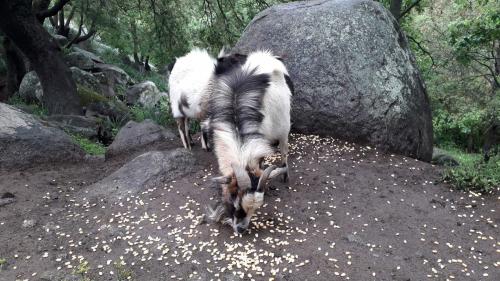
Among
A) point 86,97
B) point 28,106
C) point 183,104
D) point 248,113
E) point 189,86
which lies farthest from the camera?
point 86,97

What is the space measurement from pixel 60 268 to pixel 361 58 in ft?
17.7

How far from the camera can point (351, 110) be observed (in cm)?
690

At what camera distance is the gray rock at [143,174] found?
5.65 m

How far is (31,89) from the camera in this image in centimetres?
1123

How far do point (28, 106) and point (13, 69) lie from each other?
8.92 feet

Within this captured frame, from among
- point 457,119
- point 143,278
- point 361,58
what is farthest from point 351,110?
point 457,119

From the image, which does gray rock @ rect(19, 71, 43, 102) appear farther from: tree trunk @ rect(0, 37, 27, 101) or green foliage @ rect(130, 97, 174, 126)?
green foliage @ rect(130, 97, 174, 126)

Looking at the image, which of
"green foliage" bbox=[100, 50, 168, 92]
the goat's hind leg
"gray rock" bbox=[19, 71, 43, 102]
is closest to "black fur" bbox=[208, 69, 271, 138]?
the goat's hind leg

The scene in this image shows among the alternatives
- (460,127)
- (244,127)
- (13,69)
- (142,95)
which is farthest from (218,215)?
(142,95)

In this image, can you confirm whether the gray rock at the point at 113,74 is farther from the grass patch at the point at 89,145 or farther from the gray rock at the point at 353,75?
the gray rock at the point at 353,75

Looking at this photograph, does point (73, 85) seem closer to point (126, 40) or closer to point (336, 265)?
point (126, 40)

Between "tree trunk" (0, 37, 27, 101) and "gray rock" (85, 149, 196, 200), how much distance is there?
762cm

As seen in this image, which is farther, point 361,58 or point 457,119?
point 457,119

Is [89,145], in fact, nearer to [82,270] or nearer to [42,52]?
[42,52]
